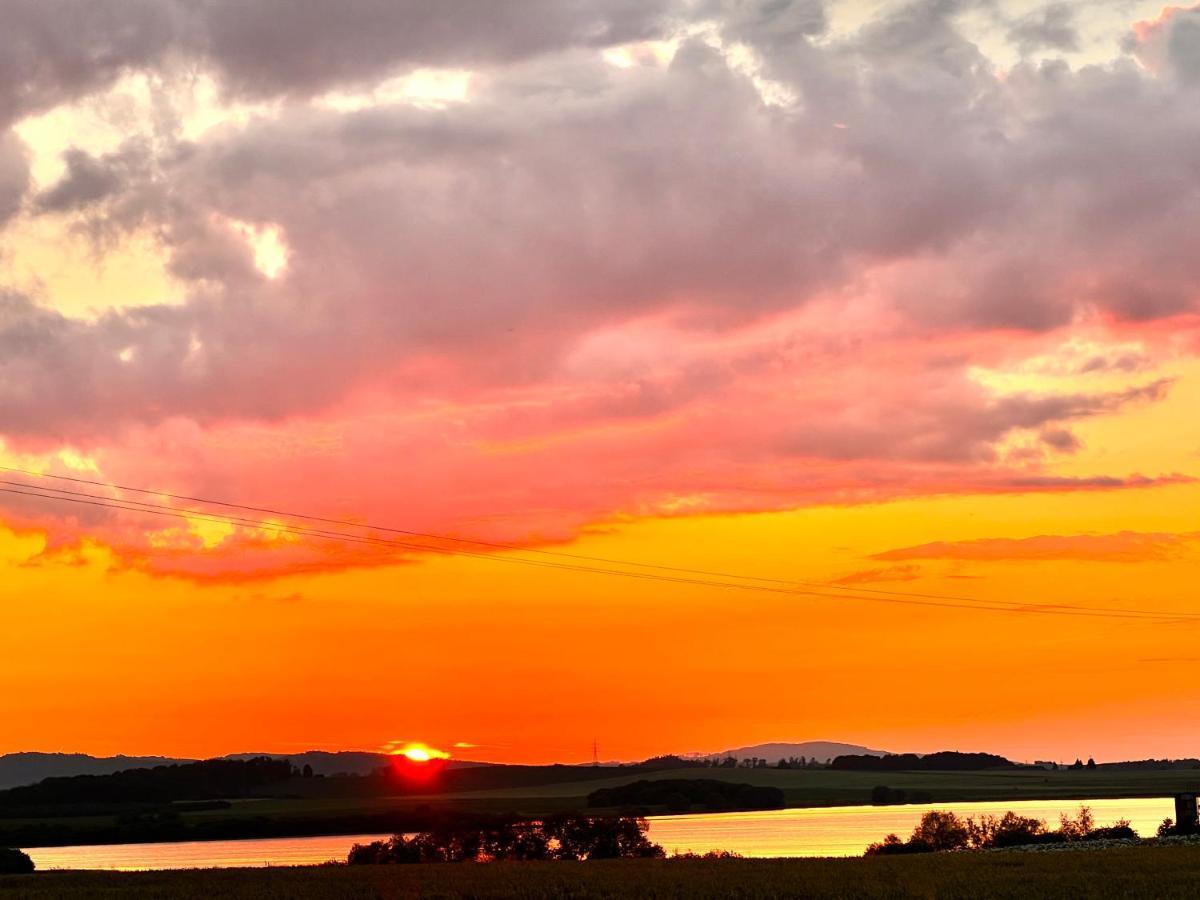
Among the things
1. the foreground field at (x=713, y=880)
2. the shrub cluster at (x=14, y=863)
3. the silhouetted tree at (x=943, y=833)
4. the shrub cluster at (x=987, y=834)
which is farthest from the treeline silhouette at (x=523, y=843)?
the foreground field at (x=713, y=880)

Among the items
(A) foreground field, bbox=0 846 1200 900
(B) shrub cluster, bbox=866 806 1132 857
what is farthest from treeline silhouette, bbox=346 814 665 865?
(A) foreground field, bbox=0 846 1200 900

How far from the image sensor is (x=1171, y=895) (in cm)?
5331

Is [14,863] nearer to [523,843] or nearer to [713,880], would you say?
[523,843]

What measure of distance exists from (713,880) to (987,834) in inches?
2274

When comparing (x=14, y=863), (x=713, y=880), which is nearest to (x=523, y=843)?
(x=14, y=863)

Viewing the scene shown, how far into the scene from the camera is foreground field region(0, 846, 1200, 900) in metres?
58.3

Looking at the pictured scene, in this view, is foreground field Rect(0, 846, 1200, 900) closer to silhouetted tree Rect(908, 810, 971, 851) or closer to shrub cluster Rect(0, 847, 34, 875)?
shrub cluster Rect(0, 847, 34, 875)

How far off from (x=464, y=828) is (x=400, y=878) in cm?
5357

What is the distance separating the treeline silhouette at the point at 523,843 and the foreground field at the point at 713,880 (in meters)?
27.3

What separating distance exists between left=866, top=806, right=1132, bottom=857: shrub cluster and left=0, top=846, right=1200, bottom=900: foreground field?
22.2 meters

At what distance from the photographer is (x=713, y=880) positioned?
2594 inches

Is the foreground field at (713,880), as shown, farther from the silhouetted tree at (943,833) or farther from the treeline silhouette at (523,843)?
the silhouetted tree at (943,833)

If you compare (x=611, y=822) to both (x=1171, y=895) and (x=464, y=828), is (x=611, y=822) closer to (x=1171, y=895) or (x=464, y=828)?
(x=464, y=828)

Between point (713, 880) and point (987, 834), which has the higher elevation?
point (713, 880)
